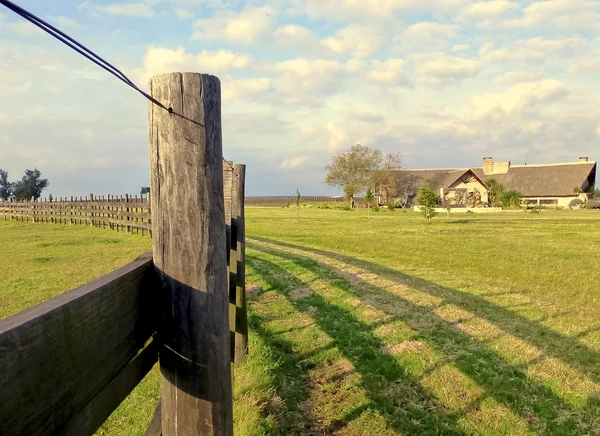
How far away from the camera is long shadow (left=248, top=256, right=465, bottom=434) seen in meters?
3.67

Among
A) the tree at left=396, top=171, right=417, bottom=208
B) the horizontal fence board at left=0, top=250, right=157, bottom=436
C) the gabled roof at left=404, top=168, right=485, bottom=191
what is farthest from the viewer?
the tree at left=396, top=171, right=417, bottom=208

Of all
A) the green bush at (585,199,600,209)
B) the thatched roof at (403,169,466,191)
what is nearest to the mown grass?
the green bush at (585,199,600,209)

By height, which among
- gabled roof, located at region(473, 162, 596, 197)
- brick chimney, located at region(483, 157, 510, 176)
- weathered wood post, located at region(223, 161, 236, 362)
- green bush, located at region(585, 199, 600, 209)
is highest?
brick chimney, located at region(483, 157, 510, 176)

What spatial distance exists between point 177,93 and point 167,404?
1.12 m

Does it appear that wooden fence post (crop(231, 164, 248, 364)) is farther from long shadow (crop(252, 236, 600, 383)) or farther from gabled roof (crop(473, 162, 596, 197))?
gabled roof (crop(473, 162, 596, 197))

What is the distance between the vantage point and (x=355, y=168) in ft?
203

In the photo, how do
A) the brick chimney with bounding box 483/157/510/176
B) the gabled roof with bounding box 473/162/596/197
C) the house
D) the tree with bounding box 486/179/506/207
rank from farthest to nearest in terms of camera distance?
the brick chimney with bounding box 483/157/510/176 → the gabled roof with bounding box 473/162/596/197 → the house → the tree with bounding box 486/179/506/207

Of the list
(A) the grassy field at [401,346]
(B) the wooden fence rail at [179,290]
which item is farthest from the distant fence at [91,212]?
(B) the wooden fence rail at [179,290]

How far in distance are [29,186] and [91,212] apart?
24215 millimetres

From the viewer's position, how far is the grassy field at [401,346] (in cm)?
373

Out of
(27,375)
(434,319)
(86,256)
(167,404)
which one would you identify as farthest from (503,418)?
(86,256)

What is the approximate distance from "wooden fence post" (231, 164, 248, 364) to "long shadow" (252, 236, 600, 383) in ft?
11.9

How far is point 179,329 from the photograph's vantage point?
1.53m

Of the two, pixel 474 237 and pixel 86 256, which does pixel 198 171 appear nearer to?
pixel 86 256
